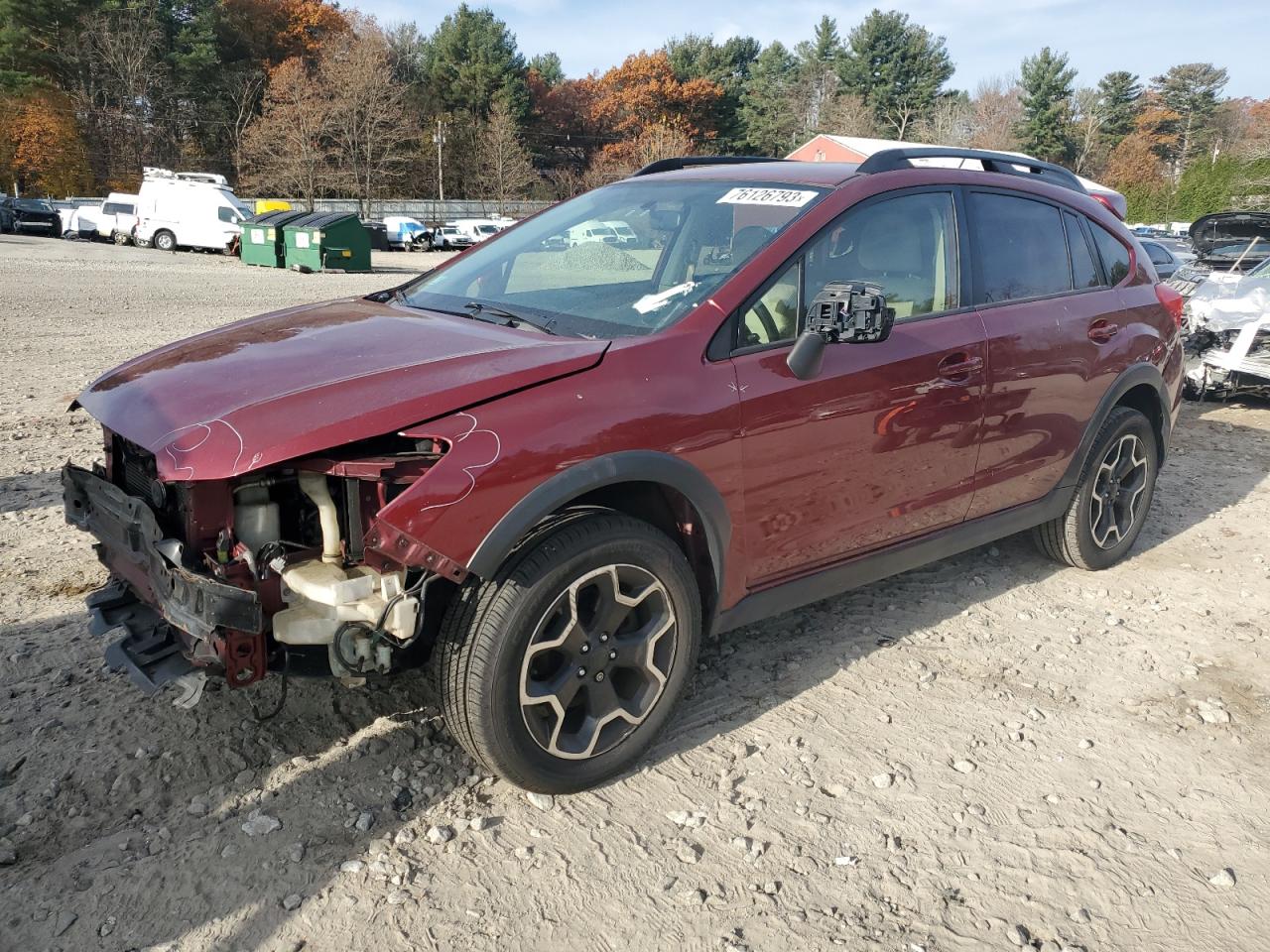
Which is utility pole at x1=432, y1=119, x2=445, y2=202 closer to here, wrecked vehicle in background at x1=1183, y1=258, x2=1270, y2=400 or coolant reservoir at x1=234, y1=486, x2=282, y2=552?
wrecked vehicle in background at x1=1183, y1=258, x2=1270, y2=400

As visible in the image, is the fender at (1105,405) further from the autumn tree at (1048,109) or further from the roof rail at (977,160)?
the autumn tree at (1048,109)

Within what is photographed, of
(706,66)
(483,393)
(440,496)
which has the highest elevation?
(706,66)

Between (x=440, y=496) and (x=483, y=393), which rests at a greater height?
(x=483, y=393)

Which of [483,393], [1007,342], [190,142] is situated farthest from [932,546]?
[190,142]

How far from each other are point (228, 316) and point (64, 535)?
10.4m

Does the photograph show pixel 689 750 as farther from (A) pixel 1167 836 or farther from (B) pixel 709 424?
(A) pixel 1167 836

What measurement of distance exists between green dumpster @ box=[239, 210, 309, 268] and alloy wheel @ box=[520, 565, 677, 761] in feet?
89.9

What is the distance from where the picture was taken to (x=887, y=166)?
155 inches

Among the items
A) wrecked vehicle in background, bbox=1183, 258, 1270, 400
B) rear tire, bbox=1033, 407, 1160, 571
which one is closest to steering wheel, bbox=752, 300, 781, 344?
rear tire, bbox=1033, 407, 1160, 571

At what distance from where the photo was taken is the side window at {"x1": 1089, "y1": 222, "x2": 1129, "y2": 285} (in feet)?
16.1

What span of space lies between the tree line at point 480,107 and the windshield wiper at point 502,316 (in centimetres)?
3784

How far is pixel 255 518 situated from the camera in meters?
2.79

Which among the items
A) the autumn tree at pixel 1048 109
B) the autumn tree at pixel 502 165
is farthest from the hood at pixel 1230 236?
the autumn tree at pixel 1048 109

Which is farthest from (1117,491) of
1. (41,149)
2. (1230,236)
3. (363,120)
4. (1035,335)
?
(41,149)
